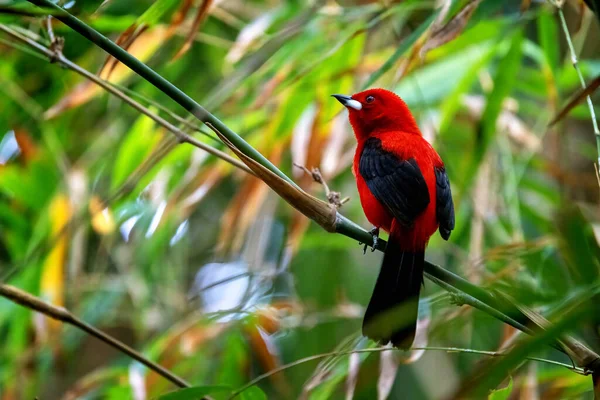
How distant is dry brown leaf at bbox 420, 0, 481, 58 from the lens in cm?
204

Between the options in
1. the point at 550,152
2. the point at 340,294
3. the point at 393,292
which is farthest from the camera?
the point at 550,152

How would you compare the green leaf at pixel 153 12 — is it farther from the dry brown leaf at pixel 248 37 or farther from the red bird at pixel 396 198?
the dry brown leaf at pixel 248 37

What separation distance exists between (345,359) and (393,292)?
12.3 inches

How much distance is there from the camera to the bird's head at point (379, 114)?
3074 mm

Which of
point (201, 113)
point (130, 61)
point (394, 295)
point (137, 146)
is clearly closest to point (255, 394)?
point (394, 295)

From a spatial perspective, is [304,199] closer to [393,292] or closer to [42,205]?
[393,292]

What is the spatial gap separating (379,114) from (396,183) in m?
0.67

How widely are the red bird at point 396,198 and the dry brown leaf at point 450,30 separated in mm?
537

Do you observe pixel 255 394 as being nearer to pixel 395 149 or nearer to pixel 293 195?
pixel 293 195

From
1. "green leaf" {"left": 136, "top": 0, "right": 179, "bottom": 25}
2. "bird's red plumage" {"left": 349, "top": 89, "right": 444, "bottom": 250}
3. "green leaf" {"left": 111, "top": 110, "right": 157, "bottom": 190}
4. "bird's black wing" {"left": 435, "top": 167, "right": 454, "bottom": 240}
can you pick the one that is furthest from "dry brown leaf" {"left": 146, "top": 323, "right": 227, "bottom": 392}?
"green leaf" {"left": 136, "top": 0, "right": 179, "bottom": 25}

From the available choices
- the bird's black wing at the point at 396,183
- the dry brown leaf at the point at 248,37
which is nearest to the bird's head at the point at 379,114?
the bird's black wing at the point at 396,183

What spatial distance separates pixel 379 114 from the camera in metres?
3.09

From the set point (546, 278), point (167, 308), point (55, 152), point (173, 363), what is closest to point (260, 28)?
point (55, 152)

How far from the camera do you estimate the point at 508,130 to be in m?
3.76
